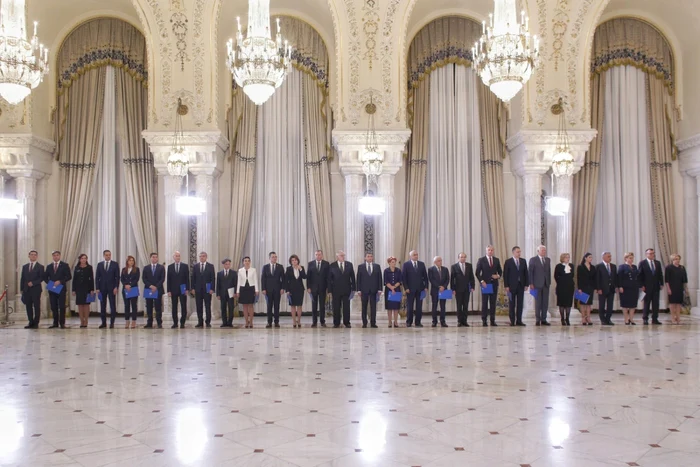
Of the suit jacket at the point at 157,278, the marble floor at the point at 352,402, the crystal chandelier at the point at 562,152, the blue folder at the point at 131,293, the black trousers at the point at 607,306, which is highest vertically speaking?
the crystal chandelier at the point at 562,152

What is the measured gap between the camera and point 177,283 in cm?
1235

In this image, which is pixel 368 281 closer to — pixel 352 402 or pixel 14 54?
pixel 352 402

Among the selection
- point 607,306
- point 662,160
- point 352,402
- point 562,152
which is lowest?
point 352,402

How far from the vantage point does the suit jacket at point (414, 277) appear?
12328 mm

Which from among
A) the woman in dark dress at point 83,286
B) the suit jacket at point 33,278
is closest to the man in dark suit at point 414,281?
the woman in dark dress at point 83,286

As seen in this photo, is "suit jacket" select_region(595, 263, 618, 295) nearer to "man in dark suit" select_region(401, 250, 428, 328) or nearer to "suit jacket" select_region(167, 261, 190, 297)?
"man in dark suit" select_region(401, 250, 428, 328)

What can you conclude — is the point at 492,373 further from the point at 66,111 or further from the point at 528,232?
the point at 66,111

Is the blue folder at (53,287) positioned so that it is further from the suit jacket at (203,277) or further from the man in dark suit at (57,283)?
the suit jacket at (203,277)

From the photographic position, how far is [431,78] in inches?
588

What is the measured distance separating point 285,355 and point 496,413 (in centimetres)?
391

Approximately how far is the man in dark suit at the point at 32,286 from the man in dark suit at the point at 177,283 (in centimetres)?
250

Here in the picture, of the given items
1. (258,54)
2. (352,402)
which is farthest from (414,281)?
(352,402)

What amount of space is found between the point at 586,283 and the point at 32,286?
10679 millimetres

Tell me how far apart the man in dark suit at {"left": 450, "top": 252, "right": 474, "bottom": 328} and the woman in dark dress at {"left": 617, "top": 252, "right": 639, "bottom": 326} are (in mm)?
2941
